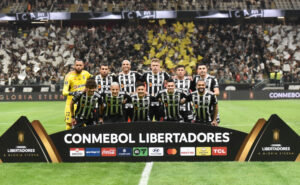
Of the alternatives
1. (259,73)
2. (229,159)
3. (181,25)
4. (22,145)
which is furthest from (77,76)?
(181,25)

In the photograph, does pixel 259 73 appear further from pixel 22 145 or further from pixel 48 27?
pixel 22 145

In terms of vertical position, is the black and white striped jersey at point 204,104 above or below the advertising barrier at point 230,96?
above

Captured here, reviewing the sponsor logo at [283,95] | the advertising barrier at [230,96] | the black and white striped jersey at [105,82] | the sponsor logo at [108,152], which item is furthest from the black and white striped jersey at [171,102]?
the sponsor logo at [283,95]

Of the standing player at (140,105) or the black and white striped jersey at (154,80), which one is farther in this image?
the black and white striped jersey at (154,80)

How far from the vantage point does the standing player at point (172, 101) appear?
9641 millimetres

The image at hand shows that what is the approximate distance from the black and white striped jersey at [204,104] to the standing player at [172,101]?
1.01ft

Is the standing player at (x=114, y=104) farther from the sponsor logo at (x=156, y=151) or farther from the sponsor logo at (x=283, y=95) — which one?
the sponsor logo at (x=283, y=95)

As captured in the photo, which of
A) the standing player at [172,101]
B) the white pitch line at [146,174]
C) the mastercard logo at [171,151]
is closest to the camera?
the white pitch line at [146,174]

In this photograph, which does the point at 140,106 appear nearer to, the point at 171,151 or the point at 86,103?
the point at 86,103

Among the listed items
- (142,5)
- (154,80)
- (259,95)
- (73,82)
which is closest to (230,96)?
(259,95)

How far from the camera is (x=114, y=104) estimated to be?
9.50 m

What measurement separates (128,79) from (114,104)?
170cm

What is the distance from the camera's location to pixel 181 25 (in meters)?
39.4

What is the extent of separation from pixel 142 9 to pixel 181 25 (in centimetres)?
448
